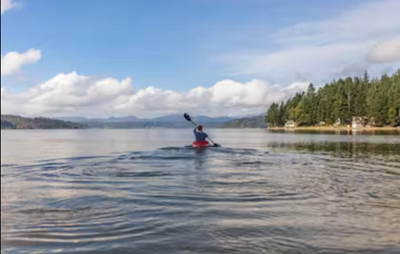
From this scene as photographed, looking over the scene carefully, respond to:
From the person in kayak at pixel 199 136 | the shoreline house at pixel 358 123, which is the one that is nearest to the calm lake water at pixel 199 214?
the person in kayak at pixel 199 136

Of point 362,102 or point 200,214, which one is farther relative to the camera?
point 362,102

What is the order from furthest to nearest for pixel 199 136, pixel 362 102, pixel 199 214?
pixel 362 102 < pixel 199 136 < pixel 199 214

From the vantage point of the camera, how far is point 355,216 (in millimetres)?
12422

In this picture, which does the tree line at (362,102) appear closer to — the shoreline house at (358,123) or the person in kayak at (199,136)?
the shoreline house at (358,123)

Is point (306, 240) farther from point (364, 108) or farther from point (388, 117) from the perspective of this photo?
point (364, 108)

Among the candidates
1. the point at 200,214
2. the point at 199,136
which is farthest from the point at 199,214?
the point at 199,136

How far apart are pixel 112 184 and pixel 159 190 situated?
3.05 metres

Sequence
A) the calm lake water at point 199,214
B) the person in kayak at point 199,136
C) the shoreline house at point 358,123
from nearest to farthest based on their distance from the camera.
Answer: the calm lake water at point 199,214, the person in kayak at point 199,136, the shoreline house at point 358,123

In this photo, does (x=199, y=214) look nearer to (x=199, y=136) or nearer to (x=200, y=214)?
(x=200, y=214)

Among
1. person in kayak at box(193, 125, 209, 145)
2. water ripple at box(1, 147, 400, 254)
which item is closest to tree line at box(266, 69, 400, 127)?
person in kayak at box(193, 125, 209, 145)

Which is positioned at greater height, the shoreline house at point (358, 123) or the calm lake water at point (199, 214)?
the shoreline house at point (358, 123)

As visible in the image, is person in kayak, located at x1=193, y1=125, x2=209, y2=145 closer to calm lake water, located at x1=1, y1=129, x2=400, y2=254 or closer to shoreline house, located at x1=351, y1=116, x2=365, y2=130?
calm lake water, located at x1=1, y1=129, x2=400, y2=254

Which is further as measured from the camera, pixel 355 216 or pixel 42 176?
pixel 42 176

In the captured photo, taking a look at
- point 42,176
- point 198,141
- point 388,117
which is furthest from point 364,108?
point 42,176
